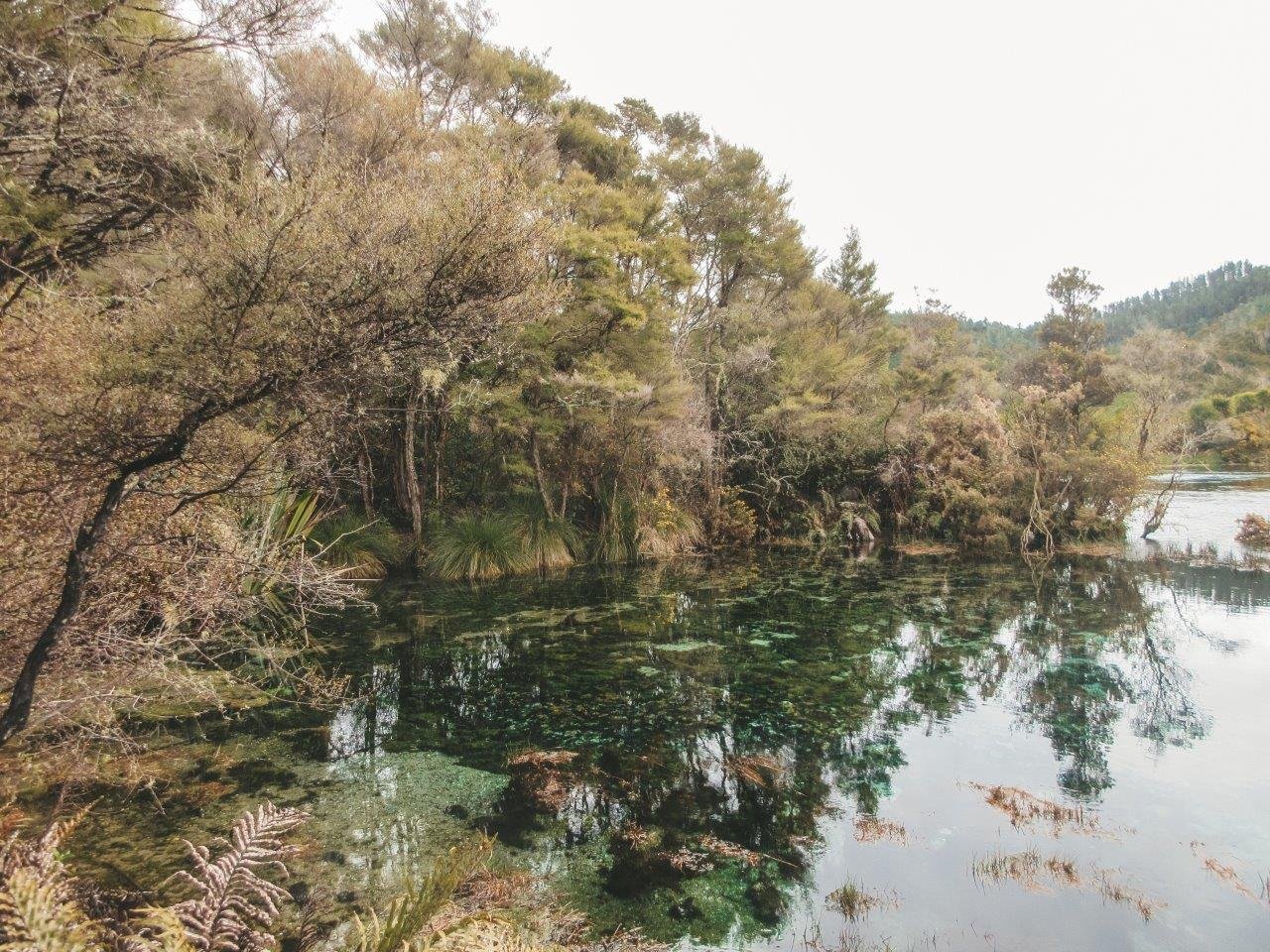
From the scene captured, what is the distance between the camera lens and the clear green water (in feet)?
13.5

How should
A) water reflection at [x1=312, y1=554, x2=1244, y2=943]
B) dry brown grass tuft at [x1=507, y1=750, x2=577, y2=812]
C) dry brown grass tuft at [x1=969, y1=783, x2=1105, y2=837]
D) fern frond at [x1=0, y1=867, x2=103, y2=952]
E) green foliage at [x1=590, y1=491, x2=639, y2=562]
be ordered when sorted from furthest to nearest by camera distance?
1. green foliage at [x1=590, y1=491, x2=639, y2=562]
2. dry brown grass tuft at [x1=507, y1=750, x2=577, y2=812]
3. dry brown grass tuft at [x1=969, y1=783, x2=1105, y2=837]
4. water reflection at [x1=312, y1=554, x2=1244, y2=943]
5. fern frond at [x1=0, y1=867, x2=103, y2=952]

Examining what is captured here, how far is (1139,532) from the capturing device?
1883 centimetres

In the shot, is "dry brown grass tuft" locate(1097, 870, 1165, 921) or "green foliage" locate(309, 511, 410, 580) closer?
"dry brown grass tuft" locate(1097, 870, 1165, 921)

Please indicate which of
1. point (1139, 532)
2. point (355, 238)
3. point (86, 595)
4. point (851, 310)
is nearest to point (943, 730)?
point (355, 238)

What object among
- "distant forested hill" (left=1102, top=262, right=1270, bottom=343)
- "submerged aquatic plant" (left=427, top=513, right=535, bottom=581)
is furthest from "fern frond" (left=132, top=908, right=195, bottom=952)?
"distant forested hill" (left=1102, top=262, right=1270, bottom=343)

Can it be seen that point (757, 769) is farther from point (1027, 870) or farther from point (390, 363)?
point (390, 363)

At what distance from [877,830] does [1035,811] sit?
52.4 inches

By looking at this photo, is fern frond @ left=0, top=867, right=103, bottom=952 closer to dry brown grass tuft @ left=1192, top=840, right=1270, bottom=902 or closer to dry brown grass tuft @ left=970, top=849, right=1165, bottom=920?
dry brown grass tuft @ left=970, top=849, right=1165, bottom=920

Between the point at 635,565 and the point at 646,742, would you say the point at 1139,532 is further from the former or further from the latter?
the point at 646,742

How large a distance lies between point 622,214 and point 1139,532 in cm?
1651

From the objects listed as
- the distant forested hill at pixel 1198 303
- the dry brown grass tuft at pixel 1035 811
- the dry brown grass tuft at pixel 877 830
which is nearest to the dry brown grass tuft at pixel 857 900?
the dry brown grass tuft at pixel 877 830

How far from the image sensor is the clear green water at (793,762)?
13.5 feet

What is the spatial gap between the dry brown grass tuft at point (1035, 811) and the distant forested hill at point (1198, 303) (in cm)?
8225

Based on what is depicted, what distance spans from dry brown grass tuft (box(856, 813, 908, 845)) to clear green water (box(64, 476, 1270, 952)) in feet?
0.22
